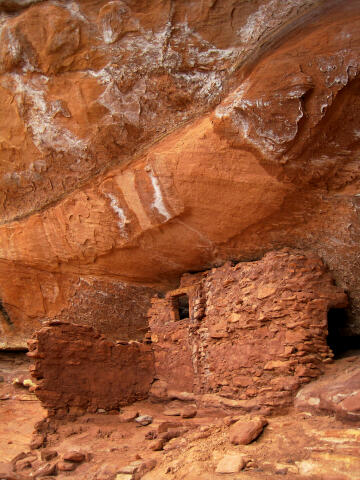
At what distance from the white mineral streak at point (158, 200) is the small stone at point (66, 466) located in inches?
120

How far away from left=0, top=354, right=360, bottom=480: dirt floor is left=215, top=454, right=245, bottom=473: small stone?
5 cm

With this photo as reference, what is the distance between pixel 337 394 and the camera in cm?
402

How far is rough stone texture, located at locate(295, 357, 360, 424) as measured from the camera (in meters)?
3.75

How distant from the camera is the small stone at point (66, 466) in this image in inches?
168

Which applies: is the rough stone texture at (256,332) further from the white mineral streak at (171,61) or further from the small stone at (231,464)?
the white mineral streak at (171,61)

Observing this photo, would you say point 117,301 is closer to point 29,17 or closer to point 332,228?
point 332,228

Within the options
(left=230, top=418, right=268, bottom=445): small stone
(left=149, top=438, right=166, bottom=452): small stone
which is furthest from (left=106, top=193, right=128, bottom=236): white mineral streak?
(left=230, top=418, right=268, bottom=445): small stone

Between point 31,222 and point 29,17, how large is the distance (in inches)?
112

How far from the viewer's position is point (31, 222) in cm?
696

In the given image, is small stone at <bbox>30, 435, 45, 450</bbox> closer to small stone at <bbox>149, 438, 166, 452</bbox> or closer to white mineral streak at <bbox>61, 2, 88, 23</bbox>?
small stone at <bbox>149, 438, 166, 452</bbox>

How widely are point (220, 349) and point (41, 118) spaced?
3.84 meters

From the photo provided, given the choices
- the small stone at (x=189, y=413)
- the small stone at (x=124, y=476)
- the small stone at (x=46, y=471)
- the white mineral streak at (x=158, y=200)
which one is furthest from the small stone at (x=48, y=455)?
the white mineral streak at (x=158, y=200)

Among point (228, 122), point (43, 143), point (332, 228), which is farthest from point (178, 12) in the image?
point (332, 228)

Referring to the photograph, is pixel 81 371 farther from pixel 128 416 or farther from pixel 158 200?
pixel 158 200
